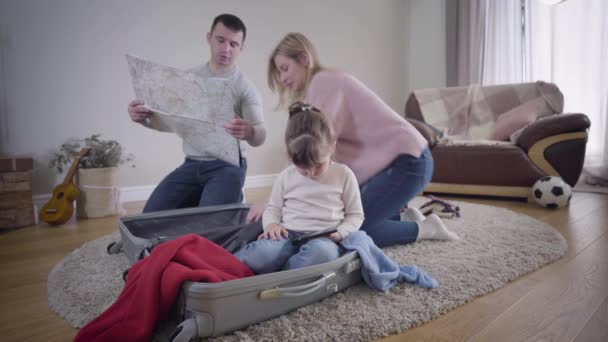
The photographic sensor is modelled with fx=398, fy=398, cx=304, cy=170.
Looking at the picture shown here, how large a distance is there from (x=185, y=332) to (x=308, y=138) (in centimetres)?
57

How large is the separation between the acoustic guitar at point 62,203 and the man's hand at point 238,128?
3.63 ft

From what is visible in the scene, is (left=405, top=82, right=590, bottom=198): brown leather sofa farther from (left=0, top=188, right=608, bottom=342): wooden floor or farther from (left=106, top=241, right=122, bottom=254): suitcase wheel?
(left=106, top=241, right=122, bottom=254): suitcase wheel

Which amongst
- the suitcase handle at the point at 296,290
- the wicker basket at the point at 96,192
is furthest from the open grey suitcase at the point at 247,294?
the wicker basket at the point at 96,192

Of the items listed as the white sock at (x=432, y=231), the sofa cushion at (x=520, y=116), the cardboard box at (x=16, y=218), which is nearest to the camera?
the white sock at (x=432, y=231)

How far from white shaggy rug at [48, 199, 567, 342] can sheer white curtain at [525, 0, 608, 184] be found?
2087 mm

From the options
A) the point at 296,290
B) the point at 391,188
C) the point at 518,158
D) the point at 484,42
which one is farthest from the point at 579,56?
the point at 296,290

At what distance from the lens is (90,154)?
225 cm

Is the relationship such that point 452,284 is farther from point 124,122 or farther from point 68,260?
point 124,122

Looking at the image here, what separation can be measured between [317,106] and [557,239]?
1.09m

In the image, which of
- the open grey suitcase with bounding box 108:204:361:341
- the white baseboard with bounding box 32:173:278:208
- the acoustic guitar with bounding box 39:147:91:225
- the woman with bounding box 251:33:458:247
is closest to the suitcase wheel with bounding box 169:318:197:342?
the open grey suitcase with bounding box 108:204:361:341

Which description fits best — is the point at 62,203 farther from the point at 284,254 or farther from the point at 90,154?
the point at 284,254

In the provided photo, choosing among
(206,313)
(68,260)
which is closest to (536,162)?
(206,313)

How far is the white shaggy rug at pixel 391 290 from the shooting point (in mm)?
879

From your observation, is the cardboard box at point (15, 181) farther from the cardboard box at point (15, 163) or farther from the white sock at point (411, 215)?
the white sock at point (411, 215)
